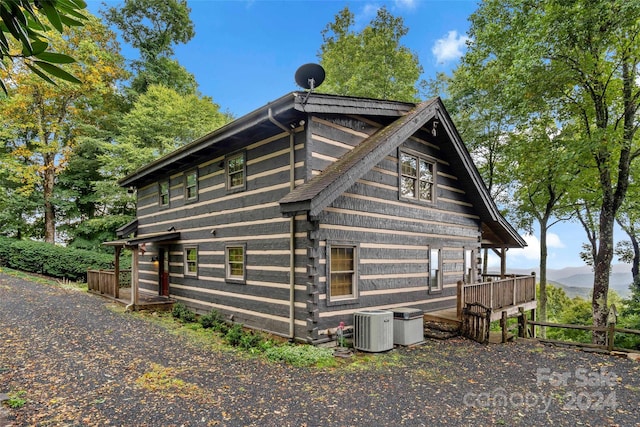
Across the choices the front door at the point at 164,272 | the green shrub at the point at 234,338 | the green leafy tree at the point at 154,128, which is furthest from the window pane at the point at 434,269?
the green leafy tree at the point at 154,128

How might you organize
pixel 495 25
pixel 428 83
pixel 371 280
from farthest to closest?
pixel 428 83 < pixel 495 25 < pixel 371 280

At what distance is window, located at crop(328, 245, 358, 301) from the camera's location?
29.1ft

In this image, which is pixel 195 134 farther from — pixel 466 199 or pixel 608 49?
pixel 608 49

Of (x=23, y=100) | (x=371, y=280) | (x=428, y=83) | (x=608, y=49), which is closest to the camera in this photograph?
(x=371, y=280)

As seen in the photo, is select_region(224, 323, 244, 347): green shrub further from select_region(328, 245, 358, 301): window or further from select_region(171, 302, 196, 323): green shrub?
select_region(171, 302, 196, 323): green shrub

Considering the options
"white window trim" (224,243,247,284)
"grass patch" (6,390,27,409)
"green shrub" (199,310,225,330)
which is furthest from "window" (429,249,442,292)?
"grass patch" (6,390,27,409)

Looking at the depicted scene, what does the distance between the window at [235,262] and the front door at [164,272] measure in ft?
15.3

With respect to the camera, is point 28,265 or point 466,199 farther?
point 28,265

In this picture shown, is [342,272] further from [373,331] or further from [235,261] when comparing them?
[235,261]

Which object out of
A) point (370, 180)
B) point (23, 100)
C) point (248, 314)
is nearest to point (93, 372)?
point (248, 314)

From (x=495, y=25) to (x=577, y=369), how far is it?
38.8ft

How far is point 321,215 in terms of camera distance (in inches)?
332

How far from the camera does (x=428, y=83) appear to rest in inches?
944

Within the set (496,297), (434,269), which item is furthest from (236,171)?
(496,297)
